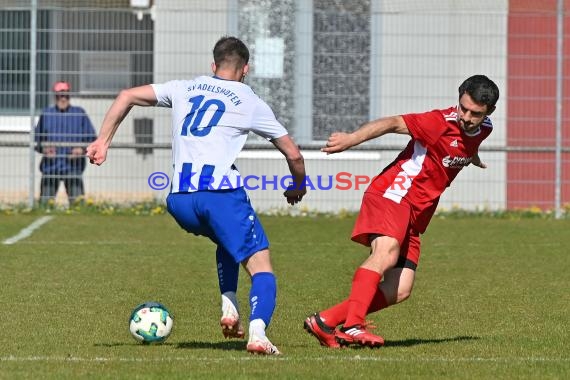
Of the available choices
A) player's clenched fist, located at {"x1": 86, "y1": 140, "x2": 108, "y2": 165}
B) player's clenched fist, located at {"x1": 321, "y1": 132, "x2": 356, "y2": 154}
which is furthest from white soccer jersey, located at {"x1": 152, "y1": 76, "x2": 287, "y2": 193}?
player's clenched fist, located at {"x1": 86, "y1": 140, "x2": 108, "y2": 165}

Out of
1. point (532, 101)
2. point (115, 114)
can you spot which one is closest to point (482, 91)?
point (115, 114)

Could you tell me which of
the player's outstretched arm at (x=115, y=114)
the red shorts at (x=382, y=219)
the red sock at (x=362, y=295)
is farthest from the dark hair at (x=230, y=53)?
the red sock at (x=362, y=295)

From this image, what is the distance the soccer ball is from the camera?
8367 mm

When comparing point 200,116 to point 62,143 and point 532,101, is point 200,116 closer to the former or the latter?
point 62,143

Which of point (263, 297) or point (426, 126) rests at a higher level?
point (426, 126)

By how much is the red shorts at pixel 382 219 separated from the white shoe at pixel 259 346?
0.95 m

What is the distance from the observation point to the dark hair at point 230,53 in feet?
26.5

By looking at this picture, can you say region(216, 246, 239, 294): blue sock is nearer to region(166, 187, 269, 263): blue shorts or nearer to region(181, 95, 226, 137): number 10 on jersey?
region(166, 187, 269, 263): blue shorts

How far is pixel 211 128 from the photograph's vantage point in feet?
26.2

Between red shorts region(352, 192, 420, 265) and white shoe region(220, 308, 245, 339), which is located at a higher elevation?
red shorts region(352, 192, 420, 265)

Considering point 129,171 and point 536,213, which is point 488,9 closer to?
point 536,213

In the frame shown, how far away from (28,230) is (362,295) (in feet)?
29.4

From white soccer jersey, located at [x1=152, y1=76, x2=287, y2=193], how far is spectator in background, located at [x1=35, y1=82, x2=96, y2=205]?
1084 cm

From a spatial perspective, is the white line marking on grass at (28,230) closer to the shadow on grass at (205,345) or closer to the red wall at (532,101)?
the red wall at (532,101)
